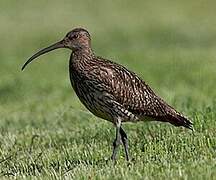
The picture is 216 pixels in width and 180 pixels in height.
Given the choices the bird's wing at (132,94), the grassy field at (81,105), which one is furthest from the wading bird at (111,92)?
the grassy field at (81,105)

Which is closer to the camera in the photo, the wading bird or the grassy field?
the grassy field

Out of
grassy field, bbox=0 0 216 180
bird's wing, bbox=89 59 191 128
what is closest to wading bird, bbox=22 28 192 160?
bird's wing, bbox=89 59 191 128

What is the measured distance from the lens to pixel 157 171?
7.52 metres

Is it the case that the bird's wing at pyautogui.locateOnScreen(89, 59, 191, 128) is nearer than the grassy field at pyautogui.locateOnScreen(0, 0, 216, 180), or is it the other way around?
the grassy field at pyautogui.locateOnScreen(0, 0, 216, 180)

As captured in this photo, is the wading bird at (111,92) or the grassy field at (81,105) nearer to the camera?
the grassy field at (81,105)

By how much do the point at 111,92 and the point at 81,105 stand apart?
6605 millimetres

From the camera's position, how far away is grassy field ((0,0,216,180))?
845 centimetres

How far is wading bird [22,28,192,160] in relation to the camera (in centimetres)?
898

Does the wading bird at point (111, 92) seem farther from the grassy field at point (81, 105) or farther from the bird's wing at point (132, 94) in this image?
the grassy field at point (81, 105)

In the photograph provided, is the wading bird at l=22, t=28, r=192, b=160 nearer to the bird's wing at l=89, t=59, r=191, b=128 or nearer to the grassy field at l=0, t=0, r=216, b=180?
the bird's wing at l=89, t=59, r=191, b=128

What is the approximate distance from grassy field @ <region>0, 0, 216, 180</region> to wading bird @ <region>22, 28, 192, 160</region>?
30 cm

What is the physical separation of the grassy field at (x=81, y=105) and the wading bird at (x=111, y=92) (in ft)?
0.99

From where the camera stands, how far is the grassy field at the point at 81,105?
845cm

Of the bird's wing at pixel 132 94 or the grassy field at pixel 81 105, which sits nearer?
the grassy field at pixel 81 105
